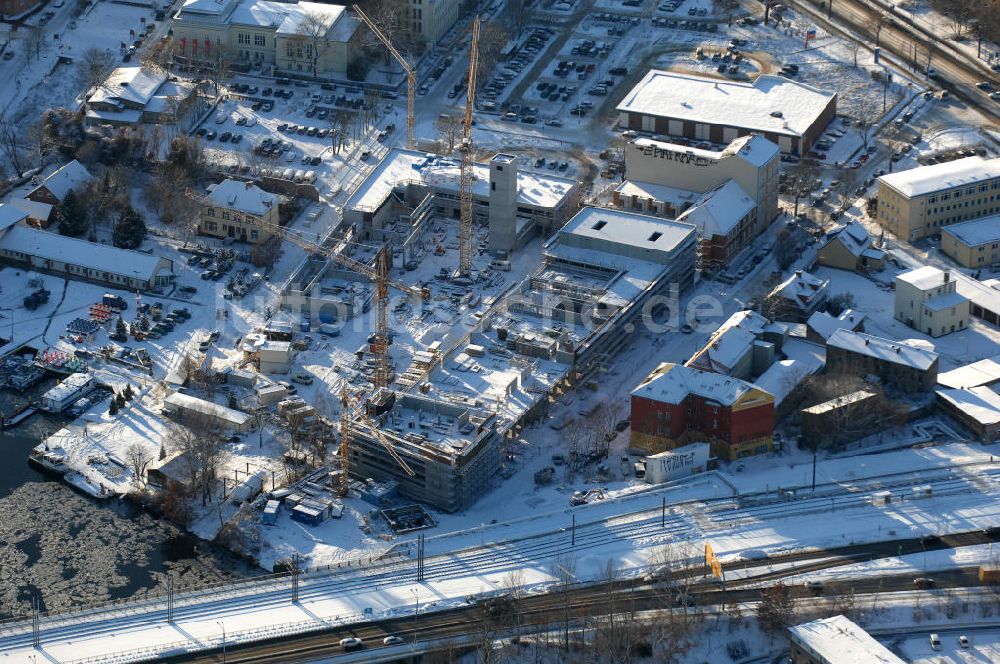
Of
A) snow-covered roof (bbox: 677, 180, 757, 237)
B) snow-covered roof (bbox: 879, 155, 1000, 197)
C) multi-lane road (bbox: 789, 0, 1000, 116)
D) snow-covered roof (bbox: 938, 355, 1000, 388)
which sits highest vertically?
snow-covered roof (bbox: 879, 155, 1000, 197)

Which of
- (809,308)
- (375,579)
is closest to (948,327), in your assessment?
(809,308)

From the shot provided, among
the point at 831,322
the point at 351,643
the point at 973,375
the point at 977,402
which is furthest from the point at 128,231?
the point at 977,402

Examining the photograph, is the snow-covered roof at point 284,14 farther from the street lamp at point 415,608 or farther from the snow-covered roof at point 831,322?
the street lamp at point 415,608

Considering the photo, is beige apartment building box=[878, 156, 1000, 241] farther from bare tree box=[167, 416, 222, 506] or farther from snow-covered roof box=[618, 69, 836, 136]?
bare tree box=[167, 416, 222, 506]

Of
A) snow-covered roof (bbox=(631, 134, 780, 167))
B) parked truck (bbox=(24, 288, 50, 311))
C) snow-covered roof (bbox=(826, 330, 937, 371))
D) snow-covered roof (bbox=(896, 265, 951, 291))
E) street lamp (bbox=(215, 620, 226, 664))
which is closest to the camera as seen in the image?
street lamp (bbox=(215, 620, 226, 664))

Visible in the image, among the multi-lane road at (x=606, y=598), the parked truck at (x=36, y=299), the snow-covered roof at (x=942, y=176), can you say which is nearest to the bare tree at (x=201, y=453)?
the multi-lane road at (x=606, y=598)

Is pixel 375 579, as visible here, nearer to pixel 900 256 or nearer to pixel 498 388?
pixel 498 388

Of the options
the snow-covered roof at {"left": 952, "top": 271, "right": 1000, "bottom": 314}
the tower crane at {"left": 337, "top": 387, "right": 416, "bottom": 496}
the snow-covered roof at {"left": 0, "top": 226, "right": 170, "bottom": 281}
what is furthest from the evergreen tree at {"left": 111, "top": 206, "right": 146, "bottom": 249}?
the snow-covered roof at {"left": 952, "top": 271, "right": 1000, "bottom": 314}
